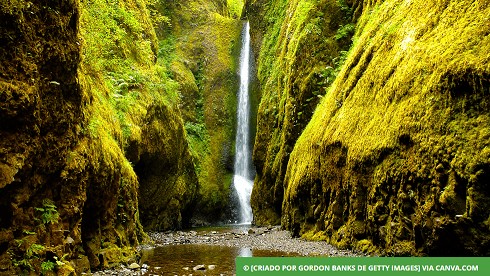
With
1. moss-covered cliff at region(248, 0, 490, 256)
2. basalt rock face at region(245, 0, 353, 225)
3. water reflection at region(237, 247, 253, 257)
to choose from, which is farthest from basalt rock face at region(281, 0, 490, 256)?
basalt rock face at region(245, 0, 353, 225)

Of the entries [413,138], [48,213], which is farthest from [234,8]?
[48,213]

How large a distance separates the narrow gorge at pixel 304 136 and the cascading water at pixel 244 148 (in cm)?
773

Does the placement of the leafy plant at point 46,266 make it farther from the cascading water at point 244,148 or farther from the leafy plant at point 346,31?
the cascading water at point 244,148

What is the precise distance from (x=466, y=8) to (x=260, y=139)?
17536 millimetres

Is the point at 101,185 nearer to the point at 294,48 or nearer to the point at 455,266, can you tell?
the point at 455,266

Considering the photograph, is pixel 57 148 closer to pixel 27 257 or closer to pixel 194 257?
pixel 27 257

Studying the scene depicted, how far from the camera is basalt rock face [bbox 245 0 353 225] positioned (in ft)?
59.2

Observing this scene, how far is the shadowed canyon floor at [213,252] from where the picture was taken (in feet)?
29.6

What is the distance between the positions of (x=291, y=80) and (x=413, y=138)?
40.0 ft

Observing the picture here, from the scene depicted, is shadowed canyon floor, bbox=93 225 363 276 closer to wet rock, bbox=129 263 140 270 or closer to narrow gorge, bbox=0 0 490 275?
wet rock, bbox=129 263 140 270

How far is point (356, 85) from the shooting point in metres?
11.7

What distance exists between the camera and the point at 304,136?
1644cm

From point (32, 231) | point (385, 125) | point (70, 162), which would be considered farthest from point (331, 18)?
point (32, 231)

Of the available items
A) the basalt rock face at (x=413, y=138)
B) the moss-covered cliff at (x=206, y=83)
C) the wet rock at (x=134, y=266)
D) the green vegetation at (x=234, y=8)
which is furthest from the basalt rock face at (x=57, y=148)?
the green vegetation at (x=234, y=8)
